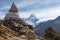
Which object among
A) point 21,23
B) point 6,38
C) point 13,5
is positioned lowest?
point 6,38

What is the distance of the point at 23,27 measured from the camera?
285ft

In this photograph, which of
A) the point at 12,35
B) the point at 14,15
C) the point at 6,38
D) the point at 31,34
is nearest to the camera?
the point at 6,38

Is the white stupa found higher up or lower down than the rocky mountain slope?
higher up

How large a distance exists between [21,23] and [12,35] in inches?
545

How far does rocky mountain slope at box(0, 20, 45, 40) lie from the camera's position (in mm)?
76262

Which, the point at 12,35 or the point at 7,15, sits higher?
the point at 7,15

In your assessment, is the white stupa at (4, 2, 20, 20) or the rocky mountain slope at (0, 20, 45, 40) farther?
the white stupa at (4, 2, 20, 20)

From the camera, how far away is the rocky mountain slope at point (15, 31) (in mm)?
76262

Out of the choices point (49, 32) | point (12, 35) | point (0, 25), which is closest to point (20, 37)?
point (12, 35)

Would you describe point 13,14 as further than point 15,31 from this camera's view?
Yes

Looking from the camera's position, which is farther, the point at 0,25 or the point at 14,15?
the point at 14,15

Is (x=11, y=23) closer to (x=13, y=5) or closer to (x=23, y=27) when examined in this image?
(x=23, y=27)

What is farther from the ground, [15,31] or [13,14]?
[13,14]

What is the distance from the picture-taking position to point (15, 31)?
84812 mm
